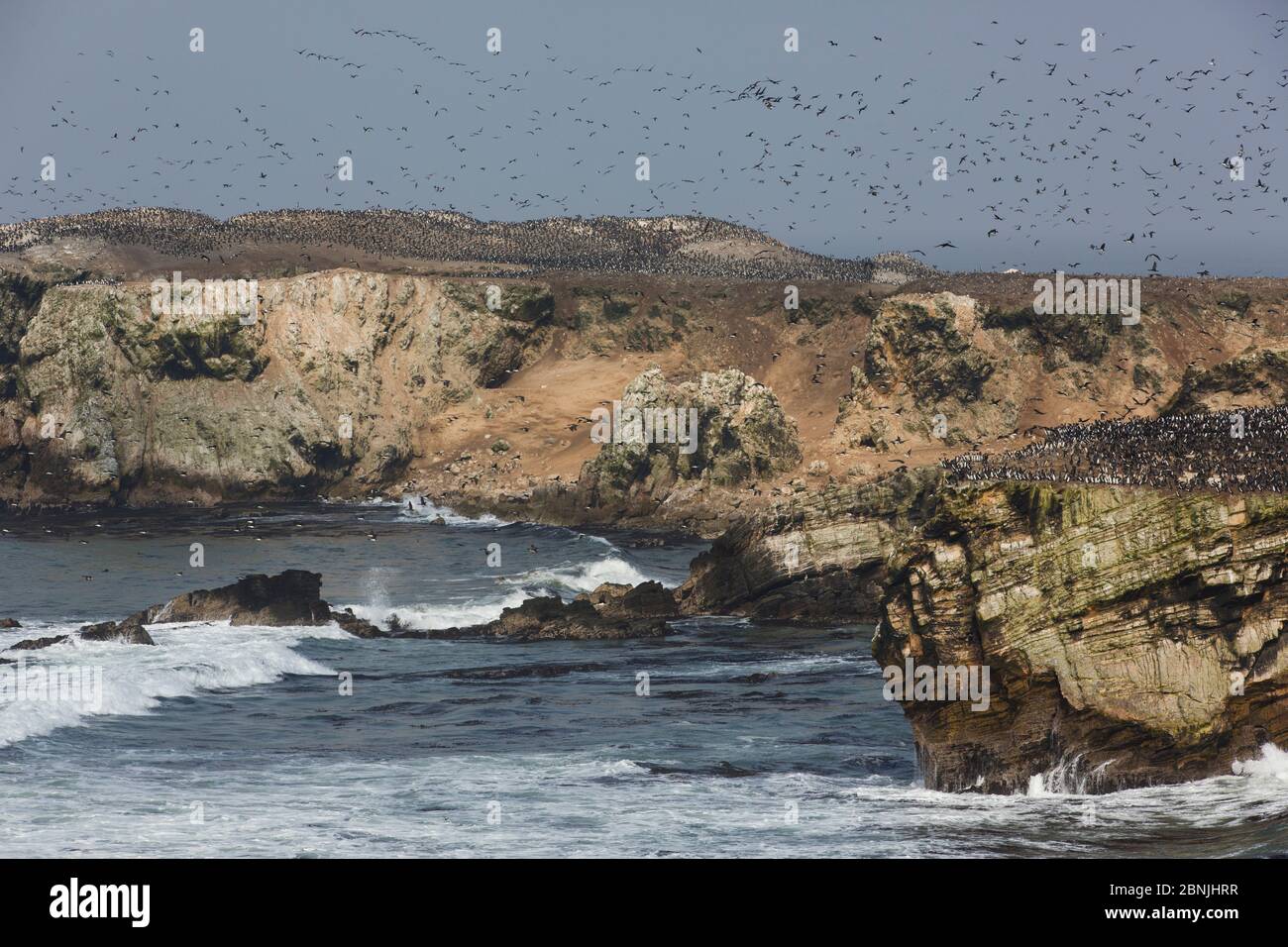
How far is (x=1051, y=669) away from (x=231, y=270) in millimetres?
92352

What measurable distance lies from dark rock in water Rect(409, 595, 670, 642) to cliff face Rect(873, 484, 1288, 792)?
23690mm

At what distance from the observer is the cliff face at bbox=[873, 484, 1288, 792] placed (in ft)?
95.7

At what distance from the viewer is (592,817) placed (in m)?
30.3

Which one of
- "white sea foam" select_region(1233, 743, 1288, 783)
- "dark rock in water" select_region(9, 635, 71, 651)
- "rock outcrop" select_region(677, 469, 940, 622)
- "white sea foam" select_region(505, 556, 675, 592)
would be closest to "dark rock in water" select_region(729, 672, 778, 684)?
"rock outcrop" select_region(677, 469, 940, 622)

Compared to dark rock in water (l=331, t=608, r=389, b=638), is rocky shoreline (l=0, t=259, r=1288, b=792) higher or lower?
higher

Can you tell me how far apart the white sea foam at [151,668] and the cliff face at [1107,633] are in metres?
20.4

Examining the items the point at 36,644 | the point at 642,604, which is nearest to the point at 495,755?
the point at 36,644

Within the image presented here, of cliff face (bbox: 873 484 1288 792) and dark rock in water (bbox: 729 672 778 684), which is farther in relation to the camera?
dark rock in water (bbox: 729 672 778 684)

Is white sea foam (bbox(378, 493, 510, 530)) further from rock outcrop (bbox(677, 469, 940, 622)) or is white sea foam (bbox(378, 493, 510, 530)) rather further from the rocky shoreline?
rock outcrop (bbox(677, 469, 940, 622))

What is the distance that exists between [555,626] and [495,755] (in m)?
18.3

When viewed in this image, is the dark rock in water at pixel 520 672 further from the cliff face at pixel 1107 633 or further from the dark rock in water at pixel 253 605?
the cliff face at pixel 1107 633
